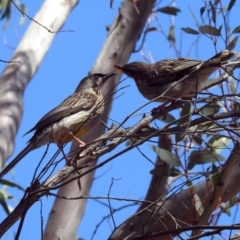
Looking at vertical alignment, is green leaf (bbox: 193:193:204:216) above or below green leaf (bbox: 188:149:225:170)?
below

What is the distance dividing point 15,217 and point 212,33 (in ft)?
5.89

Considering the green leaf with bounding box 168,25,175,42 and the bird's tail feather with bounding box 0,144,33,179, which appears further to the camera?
the green leaf with bounding box 168,25,175,42

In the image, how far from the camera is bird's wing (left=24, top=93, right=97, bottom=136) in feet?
13.9

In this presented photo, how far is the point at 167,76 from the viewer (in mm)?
3984

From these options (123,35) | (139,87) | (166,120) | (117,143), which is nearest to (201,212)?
(166,120)

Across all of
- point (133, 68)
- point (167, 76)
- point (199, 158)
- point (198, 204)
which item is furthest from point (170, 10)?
point (198, 204)

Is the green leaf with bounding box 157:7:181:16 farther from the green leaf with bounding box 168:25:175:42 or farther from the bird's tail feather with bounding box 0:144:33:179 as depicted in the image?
the bird's tail feather with bounding box 0:144:33:179

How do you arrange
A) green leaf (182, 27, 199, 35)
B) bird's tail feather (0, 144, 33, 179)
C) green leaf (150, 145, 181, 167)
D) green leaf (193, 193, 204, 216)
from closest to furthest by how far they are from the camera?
1. bird's tail feather (0, 144, 33, 179)
2. green leaf (193, 193, 204, 216)
3. green leaf (182, 27, 199, 35)
4. green leaf (150, 145, 181, 167)

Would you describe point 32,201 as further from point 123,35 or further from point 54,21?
point 54,21

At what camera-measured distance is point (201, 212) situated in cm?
372

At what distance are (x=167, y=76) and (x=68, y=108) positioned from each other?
2.58 feet

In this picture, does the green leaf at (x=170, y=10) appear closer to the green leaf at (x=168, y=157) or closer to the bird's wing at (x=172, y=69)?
the bird's wing at (x=172, y=69)

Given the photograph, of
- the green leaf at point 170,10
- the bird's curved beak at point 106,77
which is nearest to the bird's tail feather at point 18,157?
the bird's curved beak at point 106,77

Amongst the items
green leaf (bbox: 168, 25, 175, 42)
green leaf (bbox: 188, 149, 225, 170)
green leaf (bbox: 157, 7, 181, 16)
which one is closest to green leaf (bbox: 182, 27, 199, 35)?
green leaf (bbox: 188, 149, 225, 170)
